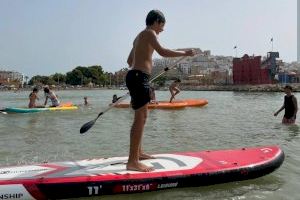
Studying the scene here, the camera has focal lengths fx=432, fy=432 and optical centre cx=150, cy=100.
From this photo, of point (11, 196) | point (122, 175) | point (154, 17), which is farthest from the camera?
point (154, 17)

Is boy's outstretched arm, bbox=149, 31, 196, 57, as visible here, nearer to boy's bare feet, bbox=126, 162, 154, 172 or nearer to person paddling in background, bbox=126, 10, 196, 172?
person paddling in background, bbox=126, 10, 196, 172

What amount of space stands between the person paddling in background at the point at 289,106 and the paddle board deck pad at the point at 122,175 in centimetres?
777

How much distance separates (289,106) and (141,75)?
9.99 meters

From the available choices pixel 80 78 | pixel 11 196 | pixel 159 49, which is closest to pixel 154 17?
pixel 159 49

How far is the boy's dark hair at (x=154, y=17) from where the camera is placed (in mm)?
6734

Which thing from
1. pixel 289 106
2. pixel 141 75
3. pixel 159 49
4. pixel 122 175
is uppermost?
pixel 159 49

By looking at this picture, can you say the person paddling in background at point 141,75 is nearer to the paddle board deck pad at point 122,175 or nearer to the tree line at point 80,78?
the paddle board deck pad at point 122,175

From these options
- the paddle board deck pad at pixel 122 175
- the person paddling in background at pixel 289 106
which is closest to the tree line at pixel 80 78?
the person paddling in background at pixel 289 106

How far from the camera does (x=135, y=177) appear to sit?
6297 millimetres

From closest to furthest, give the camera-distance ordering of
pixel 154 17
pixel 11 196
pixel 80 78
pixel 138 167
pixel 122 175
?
pixel 11 196
pixel 122 175
pixel 138 167
pixel 154 17
pixel 80 78

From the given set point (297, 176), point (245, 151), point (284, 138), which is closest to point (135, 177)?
point (245, 151)

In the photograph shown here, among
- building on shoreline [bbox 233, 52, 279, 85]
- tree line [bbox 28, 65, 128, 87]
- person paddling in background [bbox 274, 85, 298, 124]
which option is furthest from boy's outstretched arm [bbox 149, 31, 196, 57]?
tree line [bbox 28, 65, 128, 87]

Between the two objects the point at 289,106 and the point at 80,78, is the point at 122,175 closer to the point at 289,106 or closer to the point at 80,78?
the point at 289,106

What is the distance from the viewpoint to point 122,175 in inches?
248
